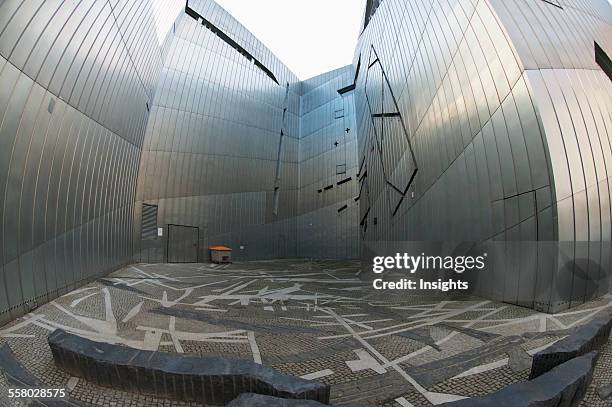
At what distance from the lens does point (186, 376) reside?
3498mm

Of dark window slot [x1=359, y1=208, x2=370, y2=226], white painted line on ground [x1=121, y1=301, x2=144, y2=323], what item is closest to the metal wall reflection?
dark window slot [x1=359, y1=208, x2=370, y2=226]

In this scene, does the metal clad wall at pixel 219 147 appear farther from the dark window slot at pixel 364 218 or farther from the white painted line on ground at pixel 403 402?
the white painted line on ground at pixel 403 402

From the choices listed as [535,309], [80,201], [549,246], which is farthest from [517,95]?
[80,201]

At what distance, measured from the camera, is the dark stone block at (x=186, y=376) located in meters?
3.27

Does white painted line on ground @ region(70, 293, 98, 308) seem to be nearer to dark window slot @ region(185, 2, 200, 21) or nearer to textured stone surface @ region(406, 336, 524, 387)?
textured stone surface @ region(406, 336, 524, 387)

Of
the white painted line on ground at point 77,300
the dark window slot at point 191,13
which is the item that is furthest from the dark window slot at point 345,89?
the white painted line on ground at point 77,300

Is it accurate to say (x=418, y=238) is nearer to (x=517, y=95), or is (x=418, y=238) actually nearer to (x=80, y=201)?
(x=517, y=95)

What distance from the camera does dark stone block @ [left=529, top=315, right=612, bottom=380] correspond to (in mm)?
3854

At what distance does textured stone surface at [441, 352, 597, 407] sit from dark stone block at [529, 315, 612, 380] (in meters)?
0.20

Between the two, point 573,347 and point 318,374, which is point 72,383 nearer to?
point 318,374

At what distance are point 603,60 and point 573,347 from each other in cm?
847

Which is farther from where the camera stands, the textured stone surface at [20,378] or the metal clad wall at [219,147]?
the metal clad wall at [219,147]

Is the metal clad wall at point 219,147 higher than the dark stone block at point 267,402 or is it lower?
higher

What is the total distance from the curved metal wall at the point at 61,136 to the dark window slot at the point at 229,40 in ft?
33.1
